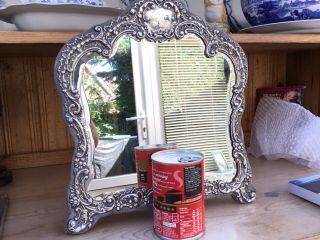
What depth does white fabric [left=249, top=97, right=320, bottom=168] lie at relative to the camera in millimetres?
771

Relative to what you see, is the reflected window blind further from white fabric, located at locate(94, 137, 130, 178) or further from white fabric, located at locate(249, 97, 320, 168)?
white fabric, located at locate(249, 97, 320, 168)

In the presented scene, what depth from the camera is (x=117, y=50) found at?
0.51 m

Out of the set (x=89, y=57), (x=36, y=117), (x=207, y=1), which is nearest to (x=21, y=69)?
(x=36, y=117)

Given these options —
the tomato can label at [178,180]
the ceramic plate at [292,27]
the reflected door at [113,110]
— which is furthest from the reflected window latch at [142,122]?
the ceramic plate at [292,27]

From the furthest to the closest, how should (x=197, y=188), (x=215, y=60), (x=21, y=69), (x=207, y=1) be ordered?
(x=21, y=69), (x=207, y=1), (x=215, y=60), (x=197, y=188)

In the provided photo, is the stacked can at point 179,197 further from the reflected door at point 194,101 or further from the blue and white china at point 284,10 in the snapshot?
the blue and white china at point 284,10

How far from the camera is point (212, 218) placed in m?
0.52

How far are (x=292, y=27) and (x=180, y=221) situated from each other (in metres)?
0.49

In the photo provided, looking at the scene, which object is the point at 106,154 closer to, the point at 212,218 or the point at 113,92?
the point at 113,92

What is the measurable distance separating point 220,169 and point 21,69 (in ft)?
1.90

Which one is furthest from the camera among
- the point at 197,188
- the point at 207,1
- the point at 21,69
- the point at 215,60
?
the point at 21,69

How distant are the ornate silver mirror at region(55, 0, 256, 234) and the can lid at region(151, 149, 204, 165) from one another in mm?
77

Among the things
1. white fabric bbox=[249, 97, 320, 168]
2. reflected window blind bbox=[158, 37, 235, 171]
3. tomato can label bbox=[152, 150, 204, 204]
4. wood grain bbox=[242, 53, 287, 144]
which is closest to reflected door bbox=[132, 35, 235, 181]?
reflected window blind bbox=[158, 37, 235, 171]

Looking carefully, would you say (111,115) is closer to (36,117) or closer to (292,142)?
(36,117)
